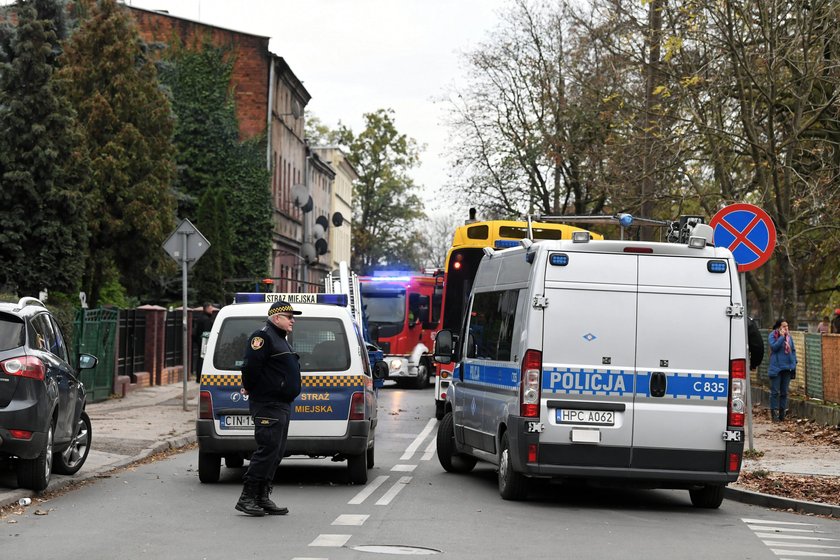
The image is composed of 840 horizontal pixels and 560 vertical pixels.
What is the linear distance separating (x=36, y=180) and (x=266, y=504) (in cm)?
1986

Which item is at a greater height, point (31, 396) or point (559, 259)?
point (559, 259)

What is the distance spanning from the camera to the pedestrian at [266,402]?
11.5 m

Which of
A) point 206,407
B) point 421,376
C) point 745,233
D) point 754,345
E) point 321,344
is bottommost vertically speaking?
point 421,376

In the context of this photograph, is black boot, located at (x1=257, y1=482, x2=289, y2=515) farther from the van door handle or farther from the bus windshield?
the bus windshield

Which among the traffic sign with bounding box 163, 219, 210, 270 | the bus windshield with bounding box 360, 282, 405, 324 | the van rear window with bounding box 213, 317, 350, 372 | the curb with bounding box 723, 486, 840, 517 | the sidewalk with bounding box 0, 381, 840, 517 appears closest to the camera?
the curb with bounding box 723, 486, 840, 517

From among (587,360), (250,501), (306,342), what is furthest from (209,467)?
(587,360)

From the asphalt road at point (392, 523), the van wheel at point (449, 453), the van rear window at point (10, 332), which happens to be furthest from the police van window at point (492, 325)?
the van rear window at point (10, 332)

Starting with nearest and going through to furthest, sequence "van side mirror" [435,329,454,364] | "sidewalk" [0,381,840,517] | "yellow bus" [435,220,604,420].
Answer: "sidewalk" [0,381,840,517], "van side mirror" [435,329,454,364], "yellow bus" [435,220,604,420]

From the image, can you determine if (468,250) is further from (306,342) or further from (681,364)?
(681,364)

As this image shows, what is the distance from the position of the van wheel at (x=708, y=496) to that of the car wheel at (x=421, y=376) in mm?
22983

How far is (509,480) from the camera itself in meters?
12.8

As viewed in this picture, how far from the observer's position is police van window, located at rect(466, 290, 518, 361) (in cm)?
1324

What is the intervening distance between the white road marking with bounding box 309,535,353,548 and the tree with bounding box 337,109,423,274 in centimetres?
8899

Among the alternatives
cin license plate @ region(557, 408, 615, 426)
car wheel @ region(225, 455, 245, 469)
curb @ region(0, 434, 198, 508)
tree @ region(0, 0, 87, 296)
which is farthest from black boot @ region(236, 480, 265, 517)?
tree @ region(0, 0, 87, 296)
